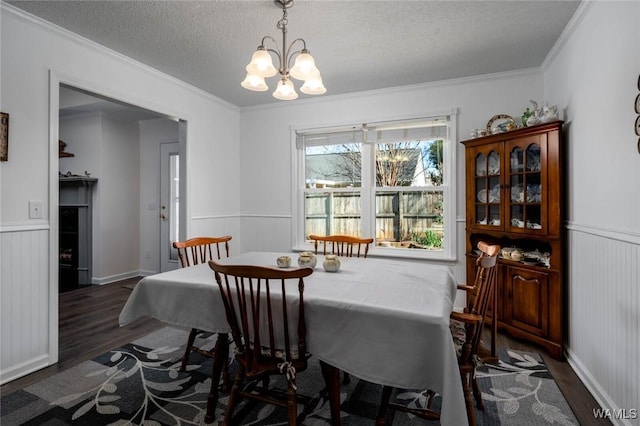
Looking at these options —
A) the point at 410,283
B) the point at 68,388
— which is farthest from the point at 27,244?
the point at 410,283

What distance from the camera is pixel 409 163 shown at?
3.86 m

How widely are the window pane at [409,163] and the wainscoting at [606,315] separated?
4.96 feet

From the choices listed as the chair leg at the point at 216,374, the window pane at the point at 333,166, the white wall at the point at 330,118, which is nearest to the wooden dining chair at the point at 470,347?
the chair leg at the point at 216,374

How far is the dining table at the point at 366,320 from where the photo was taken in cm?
133

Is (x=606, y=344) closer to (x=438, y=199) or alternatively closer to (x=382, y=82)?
(x=438, y=199)

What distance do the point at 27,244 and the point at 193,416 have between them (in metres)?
1.72

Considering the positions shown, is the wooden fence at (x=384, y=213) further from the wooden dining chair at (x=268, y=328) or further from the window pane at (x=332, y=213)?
the wooden dining chair at (x=268, y=328)

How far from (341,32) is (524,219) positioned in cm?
216

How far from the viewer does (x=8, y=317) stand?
2229 millimetres

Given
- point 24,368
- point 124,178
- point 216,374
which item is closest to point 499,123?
point 216,374

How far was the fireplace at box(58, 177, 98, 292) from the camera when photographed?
4.90m

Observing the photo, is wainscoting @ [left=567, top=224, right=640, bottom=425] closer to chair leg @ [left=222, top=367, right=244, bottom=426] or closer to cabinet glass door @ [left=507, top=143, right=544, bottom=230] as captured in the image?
cabinet glass door @ [left=507, top=143, right=544, bottom=230]

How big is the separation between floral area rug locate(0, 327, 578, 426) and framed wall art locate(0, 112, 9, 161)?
1540 millimetres

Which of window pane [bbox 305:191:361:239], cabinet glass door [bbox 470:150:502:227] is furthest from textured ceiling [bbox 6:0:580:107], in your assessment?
window pane [bbox 305:191:361:239]
